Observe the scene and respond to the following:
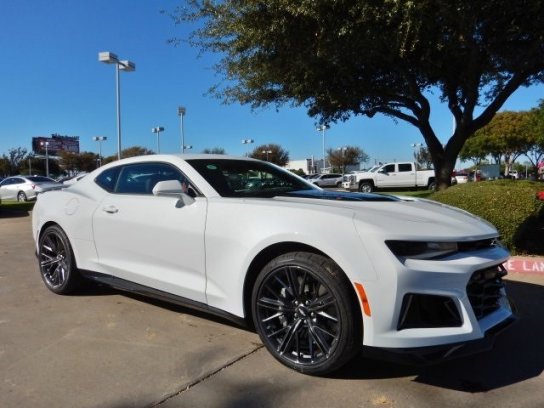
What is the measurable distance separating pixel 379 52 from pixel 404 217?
342 inches

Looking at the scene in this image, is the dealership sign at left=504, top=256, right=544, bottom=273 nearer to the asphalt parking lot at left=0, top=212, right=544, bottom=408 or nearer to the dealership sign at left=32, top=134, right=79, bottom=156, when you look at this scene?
the asphalt parking lot at left=0, top=212, right=544, bottom=408

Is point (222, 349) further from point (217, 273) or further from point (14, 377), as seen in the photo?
point (14, 377)

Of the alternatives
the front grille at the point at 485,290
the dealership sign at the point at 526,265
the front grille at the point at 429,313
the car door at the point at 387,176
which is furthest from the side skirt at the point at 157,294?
the car door at the point at 387,176

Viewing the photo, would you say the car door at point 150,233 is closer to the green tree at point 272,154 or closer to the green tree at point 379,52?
the green tree at point 379,52

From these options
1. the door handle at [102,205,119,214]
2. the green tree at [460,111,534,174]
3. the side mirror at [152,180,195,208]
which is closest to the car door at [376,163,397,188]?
the green tree at [460,111,534,174]

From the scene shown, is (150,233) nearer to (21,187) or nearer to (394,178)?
(21,187)

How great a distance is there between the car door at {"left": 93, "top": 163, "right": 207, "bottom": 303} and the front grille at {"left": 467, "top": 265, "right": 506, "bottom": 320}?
189cm

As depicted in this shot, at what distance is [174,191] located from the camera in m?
4.01

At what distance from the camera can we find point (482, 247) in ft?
11.3

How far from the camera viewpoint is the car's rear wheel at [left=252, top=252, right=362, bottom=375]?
10.4 feet

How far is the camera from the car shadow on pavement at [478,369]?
11.0 feet

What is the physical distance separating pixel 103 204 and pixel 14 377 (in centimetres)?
185

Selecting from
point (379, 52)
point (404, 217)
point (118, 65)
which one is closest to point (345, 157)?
point (118, 65)

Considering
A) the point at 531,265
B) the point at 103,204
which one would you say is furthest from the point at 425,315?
the point at 531,265
